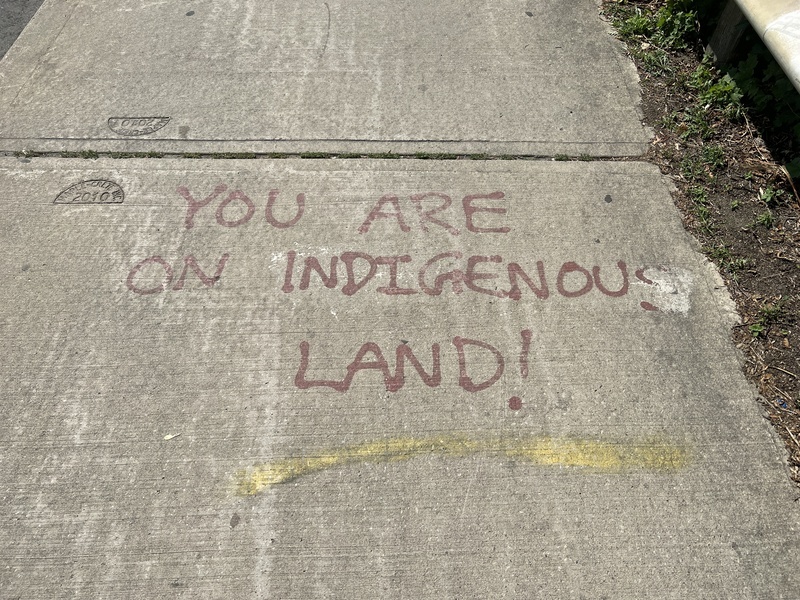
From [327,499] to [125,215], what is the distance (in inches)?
73.7

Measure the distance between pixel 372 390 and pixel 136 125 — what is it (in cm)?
224

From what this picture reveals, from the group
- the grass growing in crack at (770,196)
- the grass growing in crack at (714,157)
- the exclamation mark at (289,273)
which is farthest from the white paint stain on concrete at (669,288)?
the exclamation mark at (289,273)

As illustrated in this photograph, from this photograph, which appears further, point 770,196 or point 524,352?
point 770,196

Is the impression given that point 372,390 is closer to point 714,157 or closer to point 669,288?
point 669,288

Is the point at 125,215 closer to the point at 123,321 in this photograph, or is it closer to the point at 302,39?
the point at 123,321

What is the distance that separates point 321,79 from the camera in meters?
3.78

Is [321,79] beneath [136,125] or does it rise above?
above

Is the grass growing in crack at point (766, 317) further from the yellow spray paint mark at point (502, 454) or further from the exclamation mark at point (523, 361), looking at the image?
the exclamation mark at point (523, 361)

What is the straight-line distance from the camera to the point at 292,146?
341 cm

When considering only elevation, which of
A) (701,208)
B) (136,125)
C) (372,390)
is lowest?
(372,390)

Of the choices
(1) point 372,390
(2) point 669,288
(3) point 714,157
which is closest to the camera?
(1) point 372,390

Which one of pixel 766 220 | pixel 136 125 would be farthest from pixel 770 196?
pixel 136 125

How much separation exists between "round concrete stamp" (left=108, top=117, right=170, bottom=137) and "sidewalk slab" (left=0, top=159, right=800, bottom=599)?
24 cm

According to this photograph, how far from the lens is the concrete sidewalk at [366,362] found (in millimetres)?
Result: 2193
